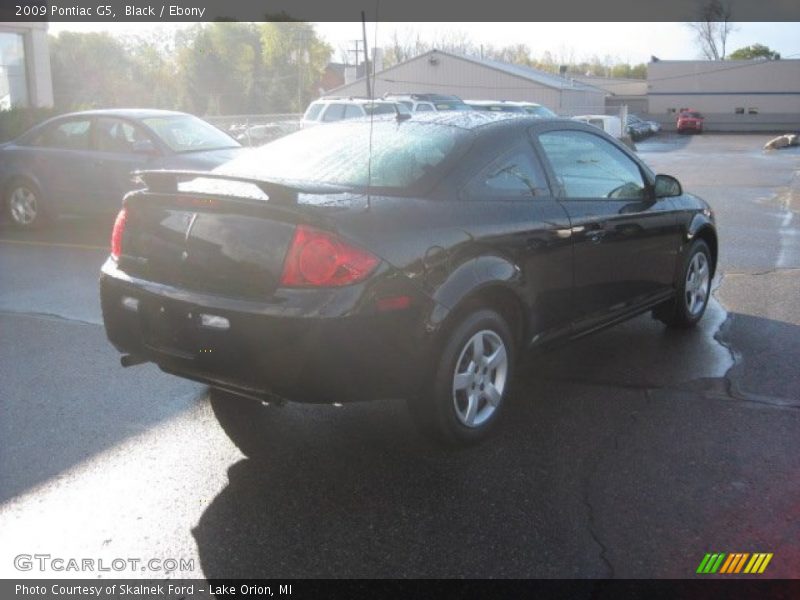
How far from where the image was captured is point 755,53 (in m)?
77.3

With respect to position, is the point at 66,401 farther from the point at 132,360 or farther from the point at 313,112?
the point at 313,112

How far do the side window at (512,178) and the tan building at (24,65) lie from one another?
1817cm

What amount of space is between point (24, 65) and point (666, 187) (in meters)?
19.0

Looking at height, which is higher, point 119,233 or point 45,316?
point 119,233

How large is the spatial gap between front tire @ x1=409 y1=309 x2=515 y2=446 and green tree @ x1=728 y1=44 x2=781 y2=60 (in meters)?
72.4

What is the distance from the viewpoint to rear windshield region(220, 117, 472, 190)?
4.49 m

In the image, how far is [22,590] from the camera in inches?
125

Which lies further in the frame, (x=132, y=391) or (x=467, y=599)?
(x=132, y=391)

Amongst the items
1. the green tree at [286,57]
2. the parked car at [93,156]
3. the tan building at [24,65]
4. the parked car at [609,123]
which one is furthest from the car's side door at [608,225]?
the green tree at [286,57]

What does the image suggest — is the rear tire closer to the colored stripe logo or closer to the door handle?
the door handle

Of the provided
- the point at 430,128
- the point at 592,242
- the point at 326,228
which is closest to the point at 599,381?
the point at 592,242

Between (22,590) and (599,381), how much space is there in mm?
3483

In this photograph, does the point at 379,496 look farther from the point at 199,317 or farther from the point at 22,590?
the point at 22,590

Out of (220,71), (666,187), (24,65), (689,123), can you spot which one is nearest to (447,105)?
(24,65)
